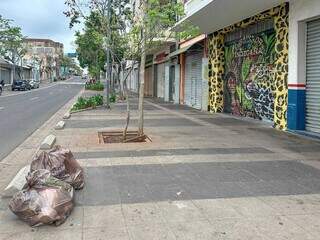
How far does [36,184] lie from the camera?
6.08 metres

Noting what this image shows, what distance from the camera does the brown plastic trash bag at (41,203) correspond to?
223 inches

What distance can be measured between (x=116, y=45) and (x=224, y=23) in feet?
24.3

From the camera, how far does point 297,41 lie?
1450cm

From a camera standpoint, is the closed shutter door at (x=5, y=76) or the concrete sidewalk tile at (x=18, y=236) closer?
the concrete sidewalk tile at (x=18, y=236)

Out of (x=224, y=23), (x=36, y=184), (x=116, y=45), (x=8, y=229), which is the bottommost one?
(x=8, y=229)

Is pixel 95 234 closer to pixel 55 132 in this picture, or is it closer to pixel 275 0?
pixel 55 132

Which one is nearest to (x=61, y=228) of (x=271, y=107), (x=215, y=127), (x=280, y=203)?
(x=280, y=203)

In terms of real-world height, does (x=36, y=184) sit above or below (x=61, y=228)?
above

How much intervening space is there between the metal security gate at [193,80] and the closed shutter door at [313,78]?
38.6 ft

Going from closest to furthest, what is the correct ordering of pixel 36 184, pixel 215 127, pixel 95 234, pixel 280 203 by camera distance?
pixel 95 234, pixel 36 184, pixel 280 203, pixel 215 127

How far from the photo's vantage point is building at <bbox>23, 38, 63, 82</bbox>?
122 meters

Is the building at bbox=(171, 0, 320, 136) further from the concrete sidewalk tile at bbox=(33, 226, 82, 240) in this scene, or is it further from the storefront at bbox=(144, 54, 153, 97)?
the storefront at bbox=(144, 54, 153, 97)

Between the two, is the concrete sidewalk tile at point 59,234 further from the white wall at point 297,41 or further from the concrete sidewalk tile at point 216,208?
the white wall at point 297,41

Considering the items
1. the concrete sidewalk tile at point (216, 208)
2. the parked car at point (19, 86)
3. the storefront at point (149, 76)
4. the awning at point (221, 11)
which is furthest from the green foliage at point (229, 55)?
the parked car at point (19, 86)
